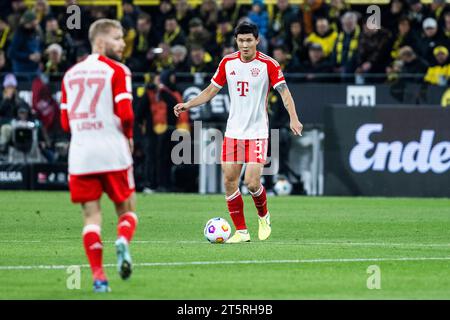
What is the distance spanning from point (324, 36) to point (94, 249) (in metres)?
16.7

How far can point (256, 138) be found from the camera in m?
15.3

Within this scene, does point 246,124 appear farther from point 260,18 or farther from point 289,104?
point 260,18

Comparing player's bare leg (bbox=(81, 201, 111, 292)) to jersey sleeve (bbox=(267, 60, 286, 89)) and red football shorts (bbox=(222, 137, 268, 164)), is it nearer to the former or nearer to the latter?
red football shorts (bbox=(222, 137, 268, 164))

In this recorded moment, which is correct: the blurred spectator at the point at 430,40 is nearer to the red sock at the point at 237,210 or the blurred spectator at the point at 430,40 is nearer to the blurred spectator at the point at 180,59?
the blurred spectator at the point at 180,59

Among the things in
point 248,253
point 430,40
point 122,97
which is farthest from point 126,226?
point 430,40

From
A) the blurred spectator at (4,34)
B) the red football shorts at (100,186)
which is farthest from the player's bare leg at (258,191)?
the blurred spectator at (4,34)

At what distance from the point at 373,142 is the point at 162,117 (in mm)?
4207

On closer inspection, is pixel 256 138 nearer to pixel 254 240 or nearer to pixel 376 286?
pixel 254 240

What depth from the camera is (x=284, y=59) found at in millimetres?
25875

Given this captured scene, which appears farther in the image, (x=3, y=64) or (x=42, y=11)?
(x=42, y=11)

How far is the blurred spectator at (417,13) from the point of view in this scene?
2666 cm

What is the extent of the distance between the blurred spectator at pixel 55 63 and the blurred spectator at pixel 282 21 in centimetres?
426
